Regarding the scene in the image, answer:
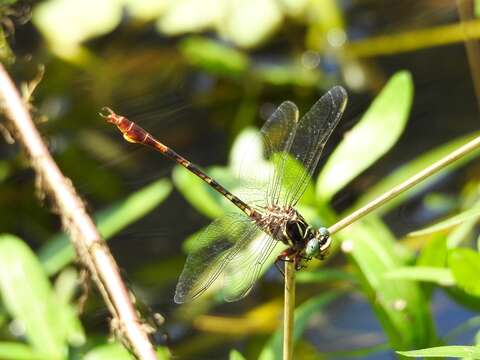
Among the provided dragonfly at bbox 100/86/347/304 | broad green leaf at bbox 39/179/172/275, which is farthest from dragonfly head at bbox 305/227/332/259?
broad green leaf at bbox 39/179/172/275

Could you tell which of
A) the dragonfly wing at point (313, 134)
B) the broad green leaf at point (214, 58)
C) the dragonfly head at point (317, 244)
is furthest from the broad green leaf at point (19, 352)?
the broad green leaf at point (214, 58)

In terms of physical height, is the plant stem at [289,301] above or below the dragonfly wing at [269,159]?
below

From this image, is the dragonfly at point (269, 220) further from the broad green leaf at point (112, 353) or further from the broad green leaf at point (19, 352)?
the broad green leaf at point (19, 352)

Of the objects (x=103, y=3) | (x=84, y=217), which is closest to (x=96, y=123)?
(x=103, y=3)

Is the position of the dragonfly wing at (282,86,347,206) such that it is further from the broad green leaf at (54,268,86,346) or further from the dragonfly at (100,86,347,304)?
the broad green leaf at (54,268,86,346)

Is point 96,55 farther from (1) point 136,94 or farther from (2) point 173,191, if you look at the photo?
(2) point 173,191
